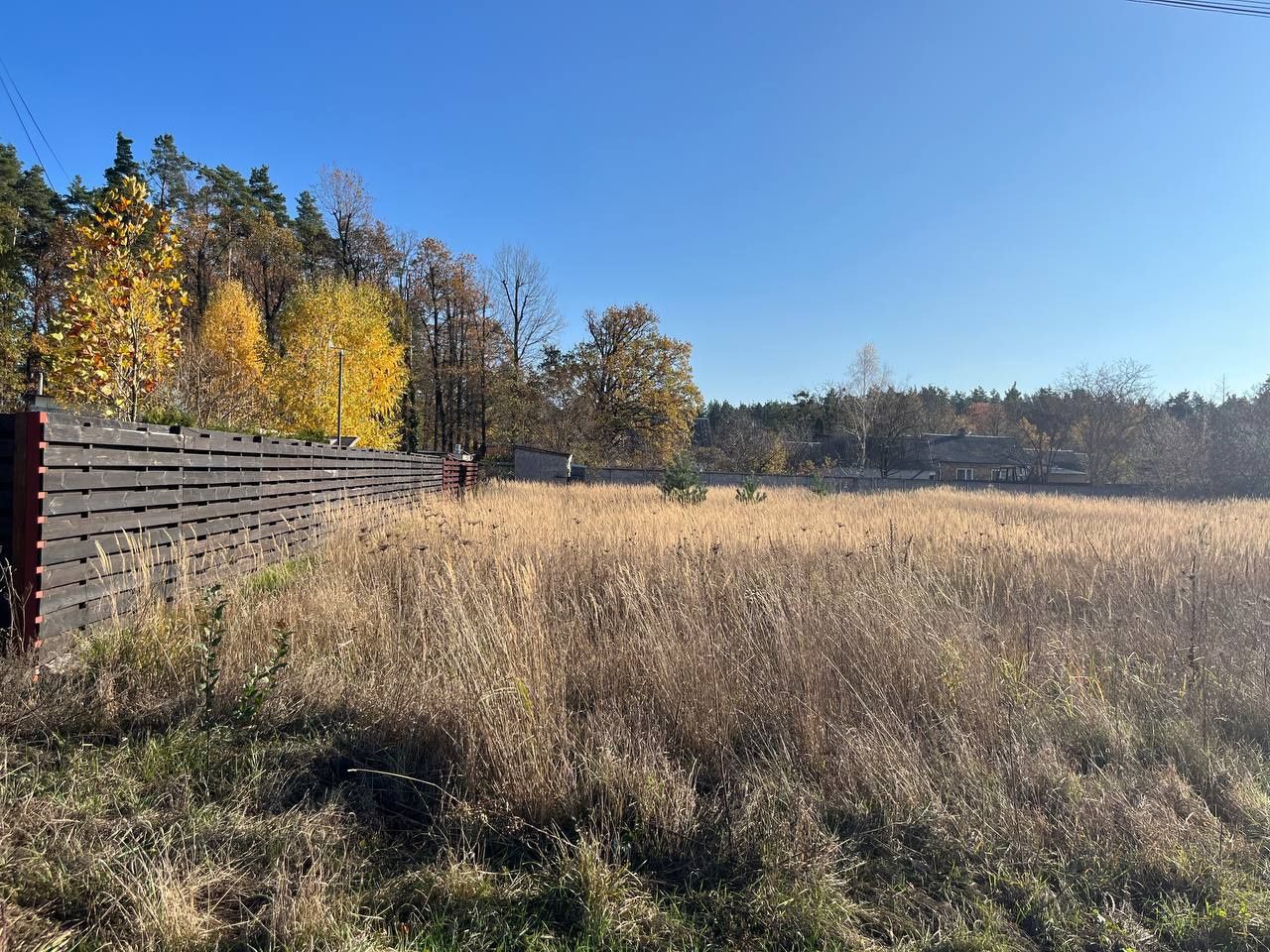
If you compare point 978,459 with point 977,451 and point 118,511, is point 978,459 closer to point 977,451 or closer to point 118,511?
point 977,451

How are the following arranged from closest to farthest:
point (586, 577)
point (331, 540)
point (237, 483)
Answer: point (586, 577), point (237, 483), point (331, 540)

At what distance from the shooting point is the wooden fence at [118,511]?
340 centimetres

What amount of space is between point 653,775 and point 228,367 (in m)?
26.6

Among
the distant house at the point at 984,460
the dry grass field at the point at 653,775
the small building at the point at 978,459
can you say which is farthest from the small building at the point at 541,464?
the small building at the point at 978,459

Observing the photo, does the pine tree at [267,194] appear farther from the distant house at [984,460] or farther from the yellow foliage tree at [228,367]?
the distant house at [984,460]

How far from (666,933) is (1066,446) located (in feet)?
223

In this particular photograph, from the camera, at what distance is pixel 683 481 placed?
17.1 m

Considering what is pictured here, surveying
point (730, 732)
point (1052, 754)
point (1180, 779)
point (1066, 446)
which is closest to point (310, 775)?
point (730, 732)

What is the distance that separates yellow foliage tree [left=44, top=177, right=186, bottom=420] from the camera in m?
9.87

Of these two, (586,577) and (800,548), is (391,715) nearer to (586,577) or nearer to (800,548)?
(586,577)

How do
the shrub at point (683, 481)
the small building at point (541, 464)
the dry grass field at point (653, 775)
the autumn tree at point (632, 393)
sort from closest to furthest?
the dry grass field at point (653, 775) < the shrub at point (683, 481) < the small building at point (541, 464) < the autumn tree at point (632, 393)

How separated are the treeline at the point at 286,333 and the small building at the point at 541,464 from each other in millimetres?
6218

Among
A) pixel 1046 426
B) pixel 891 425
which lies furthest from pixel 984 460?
pixel 891 425

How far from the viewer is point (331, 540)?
A: 7.21 meters
